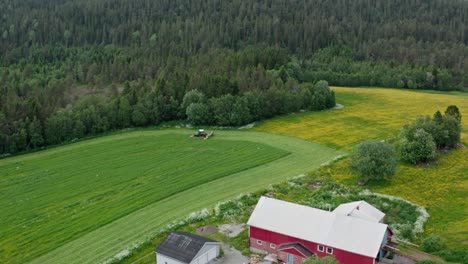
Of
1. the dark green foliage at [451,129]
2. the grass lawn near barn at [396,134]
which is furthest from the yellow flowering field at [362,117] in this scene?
the dark green foliage at [451,129]

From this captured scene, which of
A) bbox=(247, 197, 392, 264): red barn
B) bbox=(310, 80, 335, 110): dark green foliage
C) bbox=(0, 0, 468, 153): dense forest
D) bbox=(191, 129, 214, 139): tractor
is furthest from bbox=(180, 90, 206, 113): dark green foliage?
bbox=(247, 197, 392, 264): red barn

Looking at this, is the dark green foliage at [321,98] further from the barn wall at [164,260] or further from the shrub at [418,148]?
the barn wall at [164,260]

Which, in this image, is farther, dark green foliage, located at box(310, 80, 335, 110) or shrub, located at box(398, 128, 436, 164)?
dark green foliage, located at box(310, 80, 335, 110)

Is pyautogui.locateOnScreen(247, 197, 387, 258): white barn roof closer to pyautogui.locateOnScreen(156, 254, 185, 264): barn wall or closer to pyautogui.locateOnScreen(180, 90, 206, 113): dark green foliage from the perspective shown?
pyautogui.locateOnScreen(156, 254, 185, 264): barn wall

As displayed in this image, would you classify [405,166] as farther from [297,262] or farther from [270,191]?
[297,262]

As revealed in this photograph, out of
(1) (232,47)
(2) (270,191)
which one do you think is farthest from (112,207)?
(1) (232,47)
